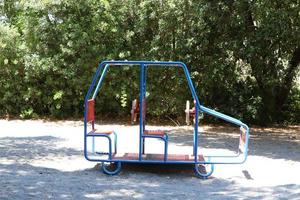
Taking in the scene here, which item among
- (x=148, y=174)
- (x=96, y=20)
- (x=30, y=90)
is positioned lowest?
(x=148, y=174)

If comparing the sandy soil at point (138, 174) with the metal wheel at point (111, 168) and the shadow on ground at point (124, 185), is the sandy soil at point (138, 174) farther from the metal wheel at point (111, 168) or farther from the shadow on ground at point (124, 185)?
the metal wheel at point (111, 168)

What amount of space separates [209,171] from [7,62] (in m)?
8.68

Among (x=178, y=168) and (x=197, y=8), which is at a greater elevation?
(x=197, y=8)

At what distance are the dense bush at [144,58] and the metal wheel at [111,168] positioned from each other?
516cm

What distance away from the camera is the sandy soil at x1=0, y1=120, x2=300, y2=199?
5.91m

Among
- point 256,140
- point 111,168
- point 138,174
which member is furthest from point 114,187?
point 256,140

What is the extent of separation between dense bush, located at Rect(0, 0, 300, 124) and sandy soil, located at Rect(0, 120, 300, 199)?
222 centimetres

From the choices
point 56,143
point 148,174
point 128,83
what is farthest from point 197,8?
point 148,174

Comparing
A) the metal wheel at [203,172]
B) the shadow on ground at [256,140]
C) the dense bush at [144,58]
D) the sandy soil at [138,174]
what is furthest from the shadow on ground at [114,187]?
the dense bush at [144,58]

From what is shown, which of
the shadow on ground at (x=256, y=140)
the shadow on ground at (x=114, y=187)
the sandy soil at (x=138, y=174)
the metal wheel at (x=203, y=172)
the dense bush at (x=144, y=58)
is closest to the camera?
the shadow on ground at (x=114, y=187)

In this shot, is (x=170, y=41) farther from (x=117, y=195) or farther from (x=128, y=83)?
(x=117, y=195)

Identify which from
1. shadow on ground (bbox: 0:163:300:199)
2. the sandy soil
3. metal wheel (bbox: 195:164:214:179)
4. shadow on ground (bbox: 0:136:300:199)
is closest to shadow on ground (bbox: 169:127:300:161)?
the sandy soil

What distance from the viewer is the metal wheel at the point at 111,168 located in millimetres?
7028

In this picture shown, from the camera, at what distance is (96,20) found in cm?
1316
